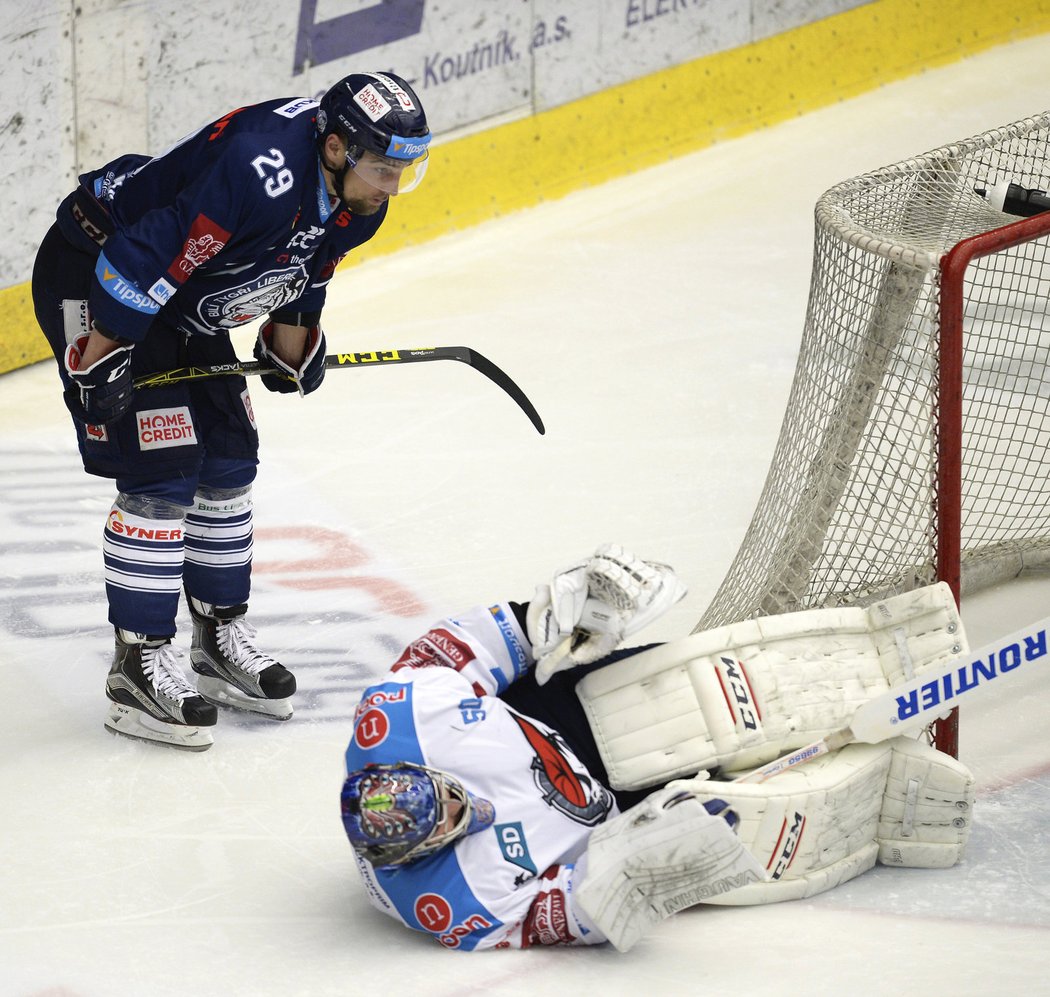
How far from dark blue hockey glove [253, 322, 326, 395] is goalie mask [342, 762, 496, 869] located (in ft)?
3.98

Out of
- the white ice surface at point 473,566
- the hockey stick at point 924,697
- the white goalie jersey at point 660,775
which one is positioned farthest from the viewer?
the hockey stick at point 924,697

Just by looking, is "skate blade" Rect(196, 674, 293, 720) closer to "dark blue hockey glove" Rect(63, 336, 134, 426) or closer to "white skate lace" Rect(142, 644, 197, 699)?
"white skate lace" Rect(142, 644, 197, 699)

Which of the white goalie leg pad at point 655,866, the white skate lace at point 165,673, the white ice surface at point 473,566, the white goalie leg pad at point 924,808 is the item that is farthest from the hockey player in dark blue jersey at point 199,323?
the white goalie leg pad at point 924,808

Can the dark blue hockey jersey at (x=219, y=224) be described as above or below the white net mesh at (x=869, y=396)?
above

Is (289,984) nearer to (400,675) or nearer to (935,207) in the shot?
(400,675)

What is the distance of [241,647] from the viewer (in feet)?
10.8

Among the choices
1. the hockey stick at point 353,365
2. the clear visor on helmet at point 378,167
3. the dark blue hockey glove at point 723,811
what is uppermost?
the clear visor on helmet at point 378,167

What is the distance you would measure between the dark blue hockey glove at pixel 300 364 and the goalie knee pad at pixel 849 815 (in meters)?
1.30

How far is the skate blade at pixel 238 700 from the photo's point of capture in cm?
324

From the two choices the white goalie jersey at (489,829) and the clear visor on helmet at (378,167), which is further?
→ the clear visor on helmet at (378,167)

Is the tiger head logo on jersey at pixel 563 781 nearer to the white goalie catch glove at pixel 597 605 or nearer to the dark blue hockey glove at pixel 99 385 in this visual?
the white goalie catch glove at pixel 597 605

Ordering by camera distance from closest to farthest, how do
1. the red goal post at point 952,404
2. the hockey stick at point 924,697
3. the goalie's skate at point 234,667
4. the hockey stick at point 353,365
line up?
1. the hockey stick at point 924,697
2. the red goal post at point 952,404
3. the hockey stick at point 353,365
4. the goalie's skate at point 234,667

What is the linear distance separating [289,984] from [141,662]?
939 mm

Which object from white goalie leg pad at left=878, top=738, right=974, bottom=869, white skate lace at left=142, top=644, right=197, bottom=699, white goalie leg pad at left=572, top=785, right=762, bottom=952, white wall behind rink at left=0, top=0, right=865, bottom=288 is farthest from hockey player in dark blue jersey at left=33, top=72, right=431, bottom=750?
white wall behind rink at left=0, top=0, right=865, bottom=288
